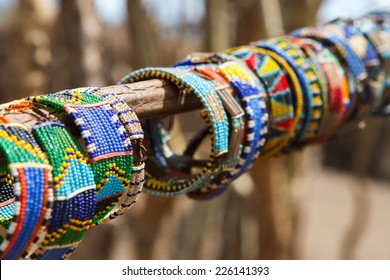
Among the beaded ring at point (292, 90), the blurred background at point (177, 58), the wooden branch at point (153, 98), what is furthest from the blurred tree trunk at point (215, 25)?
the wooden branch at point (153, 98)

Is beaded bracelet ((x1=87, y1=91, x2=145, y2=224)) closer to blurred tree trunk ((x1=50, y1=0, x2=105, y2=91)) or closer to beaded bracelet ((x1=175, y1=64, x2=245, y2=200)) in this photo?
beaded bracelet ((x1=175, y1=64, x2=245, y2=200))

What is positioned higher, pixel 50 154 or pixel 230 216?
pixel 50 154

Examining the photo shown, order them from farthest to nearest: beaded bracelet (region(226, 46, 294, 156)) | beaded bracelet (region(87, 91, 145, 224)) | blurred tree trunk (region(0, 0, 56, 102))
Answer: blurred tree trunk (region(0, 0, 56, 102)), beaded bracelet (region(226, 46, 294, 156)), beaded bracelet (region(87, 91, 145, 224))

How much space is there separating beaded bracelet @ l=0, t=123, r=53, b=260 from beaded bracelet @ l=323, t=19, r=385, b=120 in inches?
27.1

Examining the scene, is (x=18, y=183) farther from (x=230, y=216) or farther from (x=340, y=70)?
(x=230, y=216)

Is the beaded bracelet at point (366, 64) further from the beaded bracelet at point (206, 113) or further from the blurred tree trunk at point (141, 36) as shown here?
the blurred tree trunk at point (141, 36)

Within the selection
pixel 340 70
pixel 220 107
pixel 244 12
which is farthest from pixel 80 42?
pixel 220 107

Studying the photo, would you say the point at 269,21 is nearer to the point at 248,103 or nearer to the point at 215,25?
the point at 215,25

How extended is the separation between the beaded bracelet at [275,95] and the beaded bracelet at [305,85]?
0.03 metres

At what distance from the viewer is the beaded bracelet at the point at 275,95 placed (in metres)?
0.85

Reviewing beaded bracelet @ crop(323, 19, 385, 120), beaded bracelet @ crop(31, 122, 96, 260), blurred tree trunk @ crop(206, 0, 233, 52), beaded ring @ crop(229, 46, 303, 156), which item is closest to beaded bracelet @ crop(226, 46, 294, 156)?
beaded ring @ crop(229, 46, 303, 156)

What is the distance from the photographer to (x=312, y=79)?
0.90 metres

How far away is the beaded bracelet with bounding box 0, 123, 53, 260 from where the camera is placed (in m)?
0.51

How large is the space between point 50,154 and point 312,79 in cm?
49
